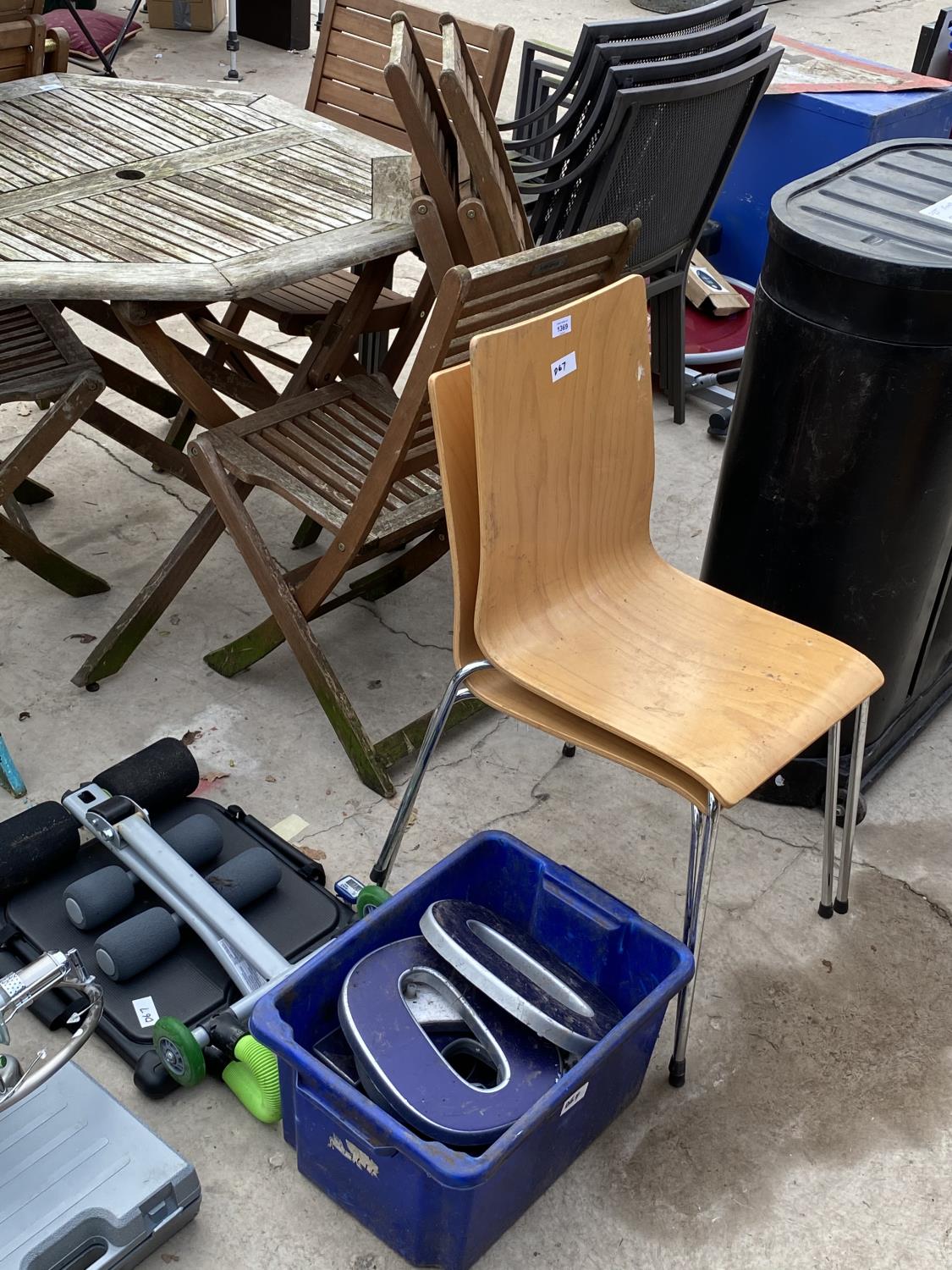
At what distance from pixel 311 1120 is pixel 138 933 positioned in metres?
0.55

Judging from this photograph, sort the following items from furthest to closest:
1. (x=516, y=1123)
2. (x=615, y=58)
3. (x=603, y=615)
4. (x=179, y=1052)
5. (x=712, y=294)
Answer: (x=712, y=294) < (x=615, y=58) < (x=603, y=615) < (x=179, y=1052) < (x=516, y=1123)

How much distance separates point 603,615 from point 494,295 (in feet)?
2.00

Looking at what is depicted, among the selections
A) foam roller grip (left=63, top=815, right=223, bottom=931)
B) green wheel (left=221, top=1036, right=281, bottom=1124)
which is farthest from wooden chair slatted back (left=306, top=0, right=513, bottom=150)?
green wheel (left=221, top=1036, right=281, bottom=1124)

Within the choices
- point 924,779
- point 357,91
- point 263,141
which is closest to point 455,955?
point 924,779

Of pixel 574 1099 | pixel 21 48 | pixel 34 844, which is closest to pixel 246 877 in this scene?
pixel 34 844

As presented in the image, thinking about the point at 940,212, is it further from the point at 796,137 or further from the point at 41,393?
the point at 796,137

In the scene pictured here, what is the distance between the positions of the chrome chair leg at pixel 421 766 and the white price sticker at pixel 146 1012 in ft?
1.56

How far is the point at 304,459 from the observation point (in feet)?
9.50

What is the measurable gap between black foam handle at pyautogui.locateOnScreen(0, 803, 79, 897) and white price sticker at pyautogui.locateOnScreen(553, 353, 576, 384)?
1.23 metres

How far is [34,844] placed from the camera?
2.44 metres

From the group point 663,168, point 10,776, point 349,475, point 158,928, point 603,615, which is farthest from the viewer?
point 663,168

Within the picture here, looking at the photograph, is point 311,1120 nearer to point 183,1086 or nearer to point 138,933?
point 183,1086

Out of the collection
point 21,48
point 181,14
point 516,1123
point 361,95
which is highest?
point 21,48

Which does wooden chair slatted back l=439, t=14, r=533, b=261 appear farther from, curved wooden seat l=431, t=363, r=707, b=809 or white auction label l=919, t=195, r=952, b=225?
white auction label l=919, t=195, r=952, b=225
